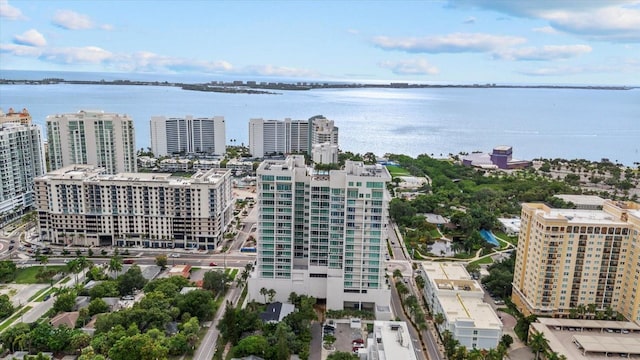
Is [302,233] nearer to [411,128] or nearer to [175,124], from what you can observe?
[175,124]

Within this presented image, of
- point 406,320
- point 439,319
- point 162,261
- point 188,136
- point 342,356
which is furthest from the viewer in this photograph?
point 188,136

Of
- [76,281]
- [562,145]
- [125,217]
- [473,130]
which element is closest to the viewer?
[76,281]

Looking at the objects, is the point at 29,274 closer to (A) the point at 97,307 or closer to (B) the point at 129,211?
(B) the point at 129,211

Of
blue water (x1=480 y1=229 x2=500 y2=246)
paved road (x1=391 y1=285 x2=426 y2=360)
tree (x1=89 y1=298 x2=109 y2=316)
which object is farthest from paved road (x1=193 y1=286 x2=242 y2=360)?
blue water (x1=480 y1=229 x2=500 y2=246)

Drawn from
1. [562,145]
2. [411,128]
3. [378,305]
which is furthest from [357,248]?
[411,128]

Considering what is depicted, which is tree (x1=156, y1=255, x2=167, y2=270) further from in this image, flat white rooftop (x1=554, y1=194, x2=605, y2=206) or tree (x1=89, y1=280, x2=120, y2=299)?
flat white rooftop (x1=554, y1=194, x2=605, y2=206)

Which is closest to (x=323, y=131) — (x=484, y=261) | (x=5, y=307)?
(x=484, y=261)
